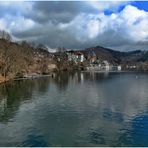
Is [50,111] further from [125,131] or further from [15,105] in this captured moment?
[125,131]

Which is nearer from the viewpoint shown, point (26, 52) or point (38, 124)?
point (38, 124)

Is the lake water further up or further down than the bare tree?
further down

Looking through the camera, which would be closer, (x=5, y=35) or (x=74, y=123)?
(x=74, y=123)

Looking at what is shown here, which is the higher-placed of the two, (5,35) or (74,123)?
(5,35)

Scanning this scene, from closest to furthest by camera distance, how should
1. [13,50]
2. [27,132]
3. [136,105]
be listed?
Result: [27,132], [136,105], [13,50]

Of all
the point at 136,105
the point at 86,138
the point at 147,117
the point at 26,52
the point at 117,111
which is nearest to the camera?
the point at 86,138

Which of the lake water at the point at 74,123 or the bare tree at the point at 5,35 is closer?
the lake water at the point at 74,123

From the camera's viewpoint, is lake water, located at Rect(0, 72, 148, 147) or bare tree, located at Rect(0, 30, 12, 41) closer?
lake water, located at Rect(0, 72, 148, 147)

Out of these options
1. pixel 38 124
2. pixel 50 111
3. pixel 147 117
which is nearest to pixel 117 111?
pixel 147 117

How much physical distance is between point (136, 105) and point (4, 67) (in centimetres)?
4285

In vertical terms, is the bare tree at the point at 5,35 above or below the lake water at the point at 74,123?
above

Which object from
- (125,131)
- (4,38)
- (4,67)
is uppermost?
(4,38)

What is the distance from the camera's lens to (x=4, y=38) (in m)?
82.1

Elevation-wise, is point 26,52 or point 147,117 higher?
point 26,52
